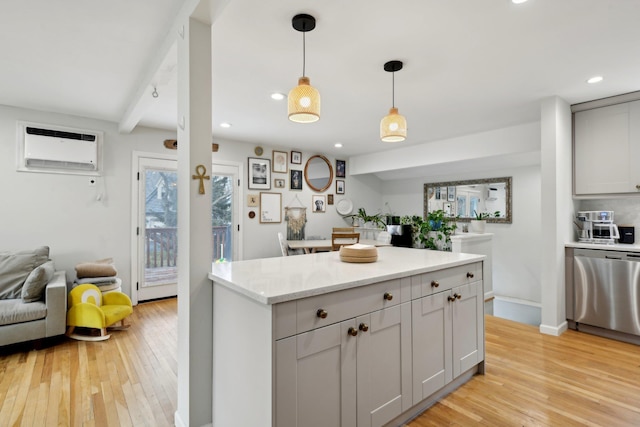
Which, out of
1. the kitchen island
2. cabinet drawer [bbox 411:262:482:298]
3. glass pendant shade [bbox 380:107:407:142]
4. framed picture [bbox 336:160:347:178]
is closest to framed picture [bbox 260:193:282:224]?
framed picture [bbox 336:160:347:178]

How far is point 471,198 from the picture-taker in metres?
5.64

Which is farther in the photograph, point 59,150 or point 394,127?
point 59,150

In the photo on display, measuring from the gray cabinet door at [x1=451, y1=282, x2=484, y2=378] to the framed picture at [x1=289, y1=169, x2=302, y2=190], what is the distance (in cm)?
385

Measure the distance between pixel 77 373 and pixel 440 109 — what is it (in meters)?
4.13

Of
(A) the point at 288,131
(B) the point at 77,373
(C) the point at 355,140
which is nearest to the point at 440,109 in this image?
(C) the point at 355,140

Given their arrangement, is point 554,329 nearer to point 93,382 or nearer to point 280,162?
point 93,382

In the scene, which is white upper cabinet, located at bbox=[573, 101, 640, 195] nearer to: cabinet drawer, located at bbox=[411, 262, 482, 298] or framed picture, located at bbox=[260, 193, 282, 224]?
cabinet drawer, located at bbox=[411, 262, 482, 298]

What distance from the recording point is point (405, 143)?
5285mm

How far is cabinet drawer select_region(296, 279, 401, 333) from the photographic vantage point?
139 cm

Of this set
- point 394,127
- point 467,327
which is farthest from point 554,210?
point 394,127

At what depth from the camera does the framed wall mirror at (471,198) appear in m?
5.29

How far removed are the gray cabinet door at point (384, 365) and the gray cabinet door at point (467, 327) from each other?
20.3 inches

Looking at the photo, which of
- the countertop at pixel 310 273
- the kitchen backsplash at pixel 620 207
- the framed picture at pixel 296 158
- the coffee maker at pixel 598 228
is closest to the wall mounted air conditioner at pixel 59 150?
the framed picture at pixel 296 158

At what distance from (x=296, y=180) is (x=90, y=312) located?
3.56 metres
